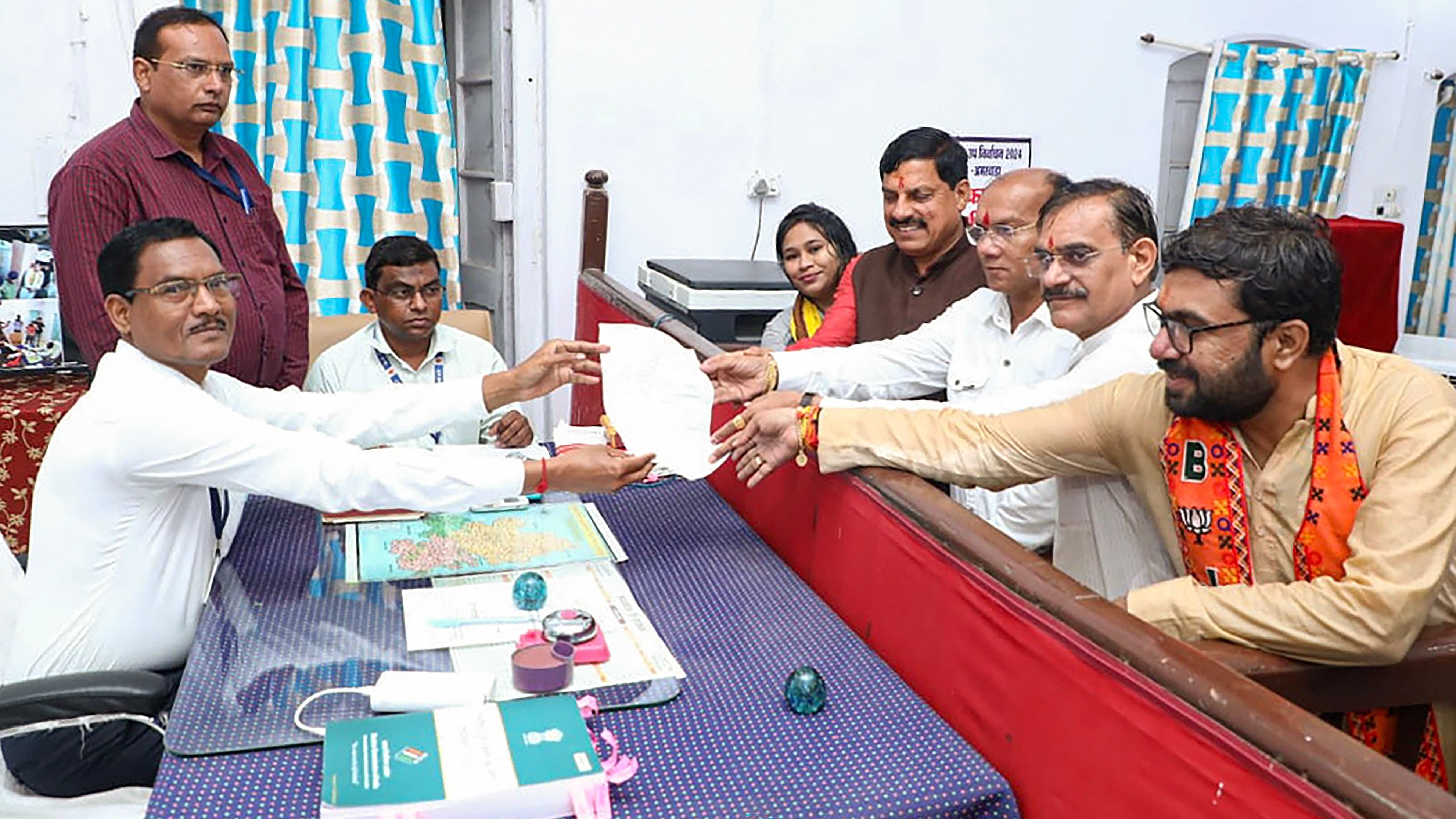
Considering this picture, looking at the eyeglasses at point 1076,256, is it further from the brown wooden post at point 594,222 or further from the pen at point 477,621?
the brown wooden post at point 594,222

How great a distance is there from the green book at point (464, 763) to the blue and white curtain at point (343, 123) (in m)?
3.06

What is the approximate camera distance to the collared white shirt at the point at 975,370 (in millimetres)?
1957

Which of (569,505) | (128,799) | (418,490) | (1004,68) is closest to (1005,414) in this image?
(569,505)

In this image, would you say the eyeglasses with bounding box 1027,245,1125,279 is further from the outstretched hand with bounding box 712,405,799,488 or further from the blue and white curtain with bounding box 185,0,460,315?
the blue and white curtain with bounding box 185,0,460,315

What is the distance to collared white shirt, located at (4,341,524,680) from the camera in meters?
1.57

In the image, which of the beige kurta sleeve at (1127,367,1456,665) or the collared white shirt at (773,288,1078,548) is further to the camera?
the collared white shirt at (773,288,1078,548)

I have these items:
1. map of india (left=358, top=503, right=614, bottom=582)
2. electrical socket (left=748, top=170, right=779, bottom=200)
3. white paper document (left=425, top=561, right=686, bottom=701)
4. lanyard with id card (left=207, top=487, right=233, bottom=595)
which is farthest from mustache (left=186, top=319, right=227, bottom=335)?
electrical socket (left=748, top=170, right=779, bottom=200)

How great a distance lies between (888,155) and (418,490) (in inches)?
56.3

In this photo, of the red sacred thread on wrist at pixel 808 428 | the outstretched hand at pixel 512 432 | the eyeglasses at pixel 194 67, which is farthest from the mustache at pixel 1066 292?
the eyeglasses at pixel 194 67

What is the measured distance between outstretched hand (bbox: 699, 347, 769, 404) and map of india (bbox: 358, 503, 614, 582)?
1.25 feet

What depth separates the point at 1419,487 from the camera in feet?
4.38

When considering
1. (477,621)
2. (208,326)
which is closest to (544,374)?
(208,326)

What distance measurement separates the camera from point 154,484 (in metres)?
1.60

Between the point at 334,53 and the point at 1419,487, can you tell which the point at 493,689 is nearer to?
the point at 1419,487
